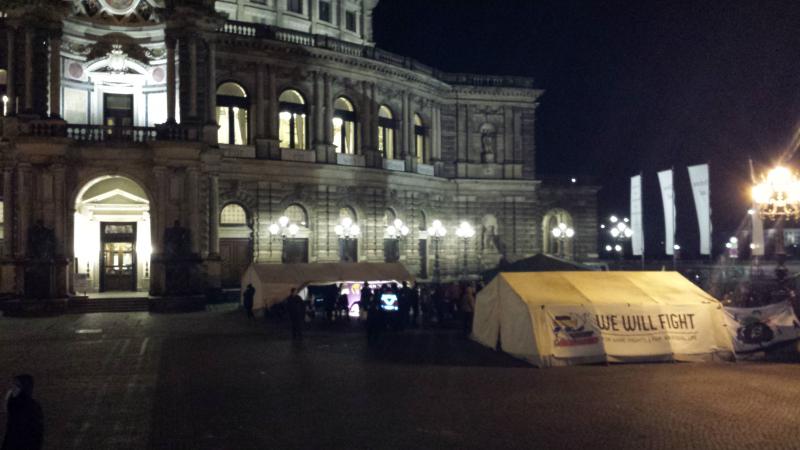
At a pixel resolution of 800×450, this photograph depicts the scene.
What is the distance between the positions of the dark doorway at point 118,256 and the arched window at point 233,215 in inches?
183

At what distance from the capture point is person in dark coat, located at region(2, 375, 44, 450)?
8.30 m

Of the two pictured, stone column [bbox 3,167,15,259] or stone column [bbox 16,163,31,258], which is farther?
stone column [bbox 3,167,15,259]

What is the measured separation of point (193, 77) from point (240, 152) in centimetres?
689

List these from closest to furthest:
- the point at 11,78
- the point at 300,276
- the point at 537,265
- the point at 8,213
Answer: the point at 300,276, the point at 537,265, the point at 8,213, the point at 11,78

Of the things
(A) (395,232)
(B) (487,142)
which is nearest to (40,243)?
(A) (395,232)

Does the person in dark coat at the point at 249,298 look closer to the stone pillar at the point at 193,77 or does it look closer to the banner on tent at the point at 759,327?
the stone pillar at the point at 193,77

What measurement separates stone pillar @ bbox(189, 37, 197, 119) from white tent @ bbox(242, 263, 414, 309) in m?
8.02

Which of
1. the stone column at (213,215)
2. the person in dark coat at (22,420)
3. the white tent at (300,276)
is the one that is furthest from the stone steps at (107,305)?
the person in dark coat at (22,420)

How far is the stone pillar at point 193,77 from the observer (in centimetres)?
3438

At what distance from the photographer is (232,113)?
41000mm

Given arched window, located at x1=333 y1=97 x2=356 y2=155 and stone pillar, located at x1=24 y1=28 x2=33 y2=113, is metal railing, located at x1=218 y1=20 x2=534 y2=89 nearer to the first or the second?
arched window, located at x1=333 y1=97 x2=356 y2=155

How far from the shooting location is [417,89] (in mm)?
49812

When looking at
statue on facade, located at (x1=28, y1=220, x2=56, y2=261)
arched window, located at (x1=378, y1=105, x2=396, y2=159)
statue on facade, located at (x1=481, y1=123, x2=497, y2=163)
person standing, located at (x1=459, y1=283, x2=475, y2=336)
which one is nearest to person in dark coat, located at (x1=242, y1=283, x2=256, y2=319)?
statue on facade, located at (x1=28, y1=220, x2=56, y2=261)

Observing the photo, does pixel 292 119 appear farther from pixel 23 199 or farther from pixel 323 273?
pixel 23 199
